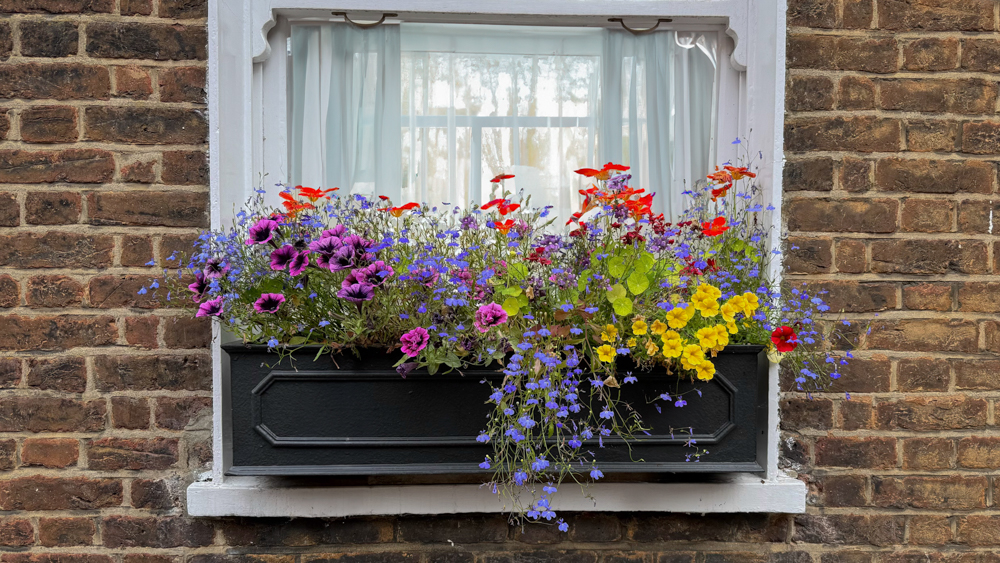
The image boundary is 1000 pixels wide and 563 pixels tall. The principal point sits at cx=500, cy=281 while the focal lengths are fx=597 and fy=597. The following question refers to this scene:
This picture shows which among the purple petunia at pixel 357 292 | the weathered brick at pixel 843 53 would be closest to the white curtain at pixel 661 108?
the weathered brick at pixel 843 53

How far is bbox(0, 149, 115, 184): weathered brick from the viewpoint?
1.67m

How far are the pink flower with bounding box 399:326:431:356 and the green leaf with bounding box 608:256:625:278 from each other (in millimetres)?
453

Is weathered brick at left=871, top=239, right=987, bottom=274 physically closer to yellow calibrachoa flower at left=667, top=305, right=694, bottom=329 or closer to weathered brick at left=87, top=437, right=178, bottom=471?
yellow calibrachoa flower at left=667, top=305, right=694, bottom=329

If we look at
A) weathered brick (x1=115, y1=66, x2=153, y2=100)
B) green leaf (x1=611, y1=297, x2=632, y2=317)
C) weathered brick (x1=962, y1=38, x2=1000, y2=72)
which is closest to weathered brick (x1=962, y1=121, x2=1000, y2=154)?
weathered brick (x1=962, y1=38, x2=1000, y2=72)

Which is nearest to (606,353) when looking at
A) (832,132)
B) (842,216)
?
(842,216)

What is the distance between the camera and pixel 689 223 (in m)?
1.64

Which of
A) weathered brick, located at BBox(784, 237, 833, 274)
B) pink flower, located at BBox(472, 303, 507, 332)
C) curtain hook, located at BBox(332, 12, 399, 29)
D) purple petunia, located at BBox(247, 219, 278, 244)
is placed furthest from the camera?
curtain hook, located at BBox(332, 12, 399, 29)

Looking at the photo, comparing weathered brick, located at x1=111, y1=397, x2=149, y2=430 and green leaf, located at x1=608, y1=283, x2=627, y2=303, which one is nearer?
green leaf, located at x1=608, y1=283, x2=627, y2=303

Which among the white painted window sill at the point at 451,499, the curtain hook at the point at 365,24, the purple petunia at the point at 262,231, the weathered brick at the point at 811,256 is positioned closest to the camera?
the purple petunia at the point at 262,231

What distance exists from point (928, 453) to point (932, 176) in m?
0.81

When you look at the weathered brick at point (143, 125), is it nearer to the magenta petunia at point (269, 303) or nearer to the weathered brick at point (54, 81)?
Result: the weathered brick at point (54, 81)

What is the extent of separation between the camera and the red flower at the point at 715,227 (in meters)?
1.54

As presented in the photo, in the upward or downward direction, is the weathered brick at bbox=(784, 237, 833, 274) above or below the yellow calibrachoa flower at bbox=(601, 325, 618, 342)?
above

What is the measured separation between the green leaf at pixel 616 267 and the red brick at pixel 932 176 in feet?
2.99
